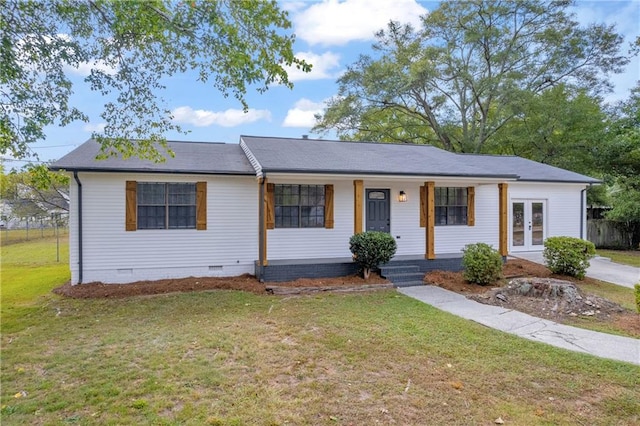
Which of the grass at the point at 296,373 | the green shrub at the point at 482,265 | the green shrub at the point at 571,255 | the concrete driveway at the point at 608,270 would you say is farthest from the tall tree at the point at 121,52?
the concrete driveway at the point at 608,270

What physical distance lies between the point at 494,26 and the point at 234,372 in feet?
79.5

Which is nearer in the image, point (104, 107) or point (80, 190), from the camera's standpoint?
point (104, 107)

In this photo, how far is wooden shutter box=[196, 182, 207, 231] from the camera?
902 centimetres

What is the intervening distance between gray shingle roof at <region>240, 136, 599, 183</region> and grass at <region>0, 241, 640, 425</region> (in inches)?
155

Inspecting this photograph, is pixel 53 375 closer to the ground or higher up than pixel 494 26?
closer to the ground

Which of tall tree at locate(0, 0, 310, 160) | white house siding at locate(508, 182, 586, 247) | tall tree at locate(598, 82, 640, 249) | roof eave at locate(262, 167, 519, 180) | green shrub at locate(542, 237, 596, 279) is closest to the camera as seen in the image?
tall tree at locate(0, 0, 310, 160)

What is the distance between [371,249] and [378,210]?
2.27 meters

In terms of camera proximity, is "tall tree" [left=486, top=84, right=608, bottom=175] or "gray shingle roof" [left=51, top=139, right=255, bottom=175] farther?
"tall tree" [left=486, top=84, right=608, bottom=175]

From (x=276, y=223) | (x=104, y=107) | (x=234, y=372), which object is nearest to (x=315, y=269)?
(x=276, y=223)

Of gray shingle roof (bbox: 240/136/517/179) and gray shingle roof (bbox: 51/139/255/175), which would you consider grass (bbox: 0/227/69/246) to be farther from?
gray shingle roof (bbox: 240/136/517/179)

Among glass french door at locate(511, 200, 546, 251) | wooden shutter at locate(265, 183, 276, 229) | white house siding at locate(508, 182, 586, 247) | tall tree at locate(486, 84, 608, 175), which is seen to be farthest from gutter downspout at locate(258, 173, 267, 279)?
tall tree at locate(486, 84, 608, 175)

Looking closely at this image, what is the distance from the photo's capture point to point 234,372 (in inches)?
154

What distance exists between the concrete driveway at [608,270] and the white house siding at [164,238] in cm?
922

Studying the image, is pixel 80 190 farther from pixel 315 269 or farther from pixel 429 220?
pixel 429 220
